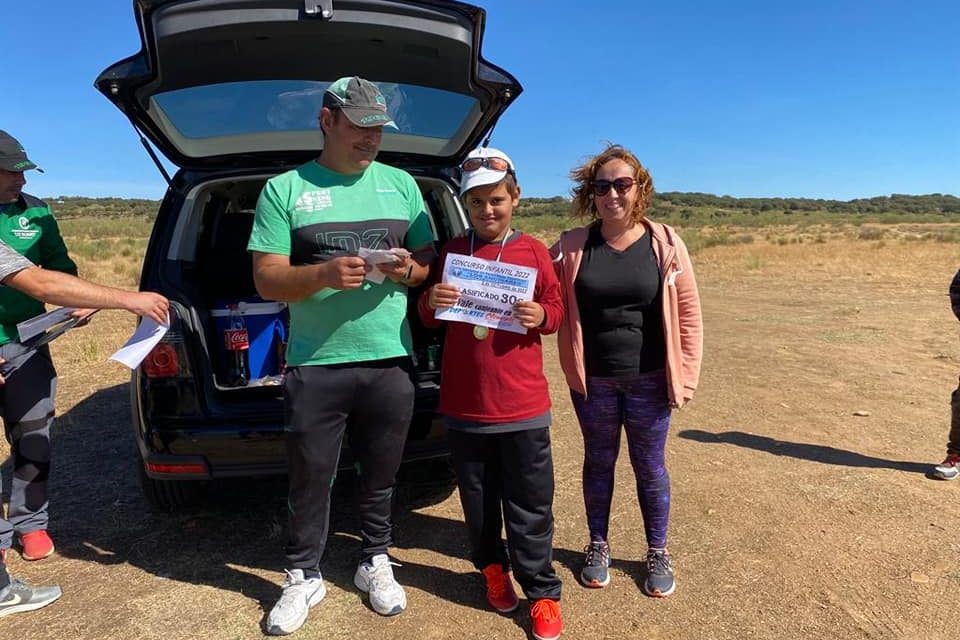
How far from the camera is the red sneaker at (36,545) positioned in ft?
10.1

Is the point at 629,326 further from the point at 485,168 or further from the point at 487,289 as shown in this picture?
the point at 485,168

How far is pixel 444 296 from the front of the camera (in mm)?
2377

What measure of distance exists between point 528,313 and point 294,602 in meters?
1.42

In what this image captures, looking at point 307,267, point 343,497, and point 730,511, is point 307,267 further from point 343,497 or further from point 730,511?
point 730,511

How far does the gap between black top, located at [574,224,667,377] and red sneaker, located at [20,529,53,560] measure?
264cm

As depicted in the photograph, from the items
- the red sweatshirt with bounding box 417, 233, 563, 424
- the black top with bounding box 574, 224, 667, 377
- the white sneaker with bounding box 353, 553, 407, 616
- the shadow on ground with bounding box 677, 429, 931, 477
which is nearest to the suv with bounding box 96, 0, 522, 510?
the white sneaker with bounding box 353, 553, 407, 616

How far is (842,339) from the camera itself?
7.95 metres

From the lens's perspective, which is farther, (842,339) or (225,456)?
(842,339)

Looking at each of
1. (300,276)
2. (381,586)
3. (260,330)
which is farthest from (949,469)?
(260,330)

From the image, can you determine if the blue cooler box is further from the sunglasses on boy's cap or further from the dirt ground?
the sunglasses on boy's cap

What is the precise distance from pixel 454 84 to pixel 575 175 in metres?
0.97

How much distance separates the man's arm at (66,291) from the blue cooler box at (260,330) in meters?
0.94

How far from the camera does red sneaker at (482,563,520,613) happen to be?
8.53 ft

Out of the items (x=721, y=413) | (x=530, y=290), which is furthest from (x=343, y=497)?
(x=721, y=413)
